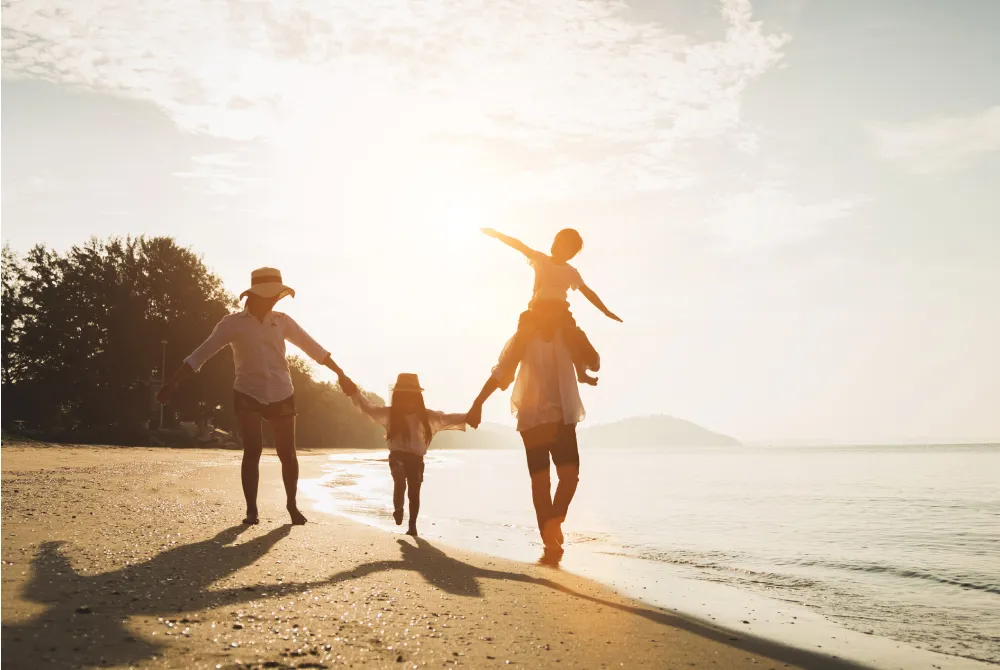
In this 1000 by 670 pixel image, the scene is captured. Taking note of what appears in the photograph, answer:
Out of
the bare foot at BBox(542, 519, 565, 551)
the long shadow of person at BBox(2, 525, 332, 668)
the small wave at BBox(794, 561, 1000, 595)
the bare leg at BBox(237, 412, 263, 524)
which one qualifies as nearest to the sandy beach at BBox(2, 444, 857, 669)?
the long shadow of person at BBox(2, 525, 332, 668)

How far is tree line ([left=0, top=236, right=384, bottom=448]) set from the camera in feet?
150

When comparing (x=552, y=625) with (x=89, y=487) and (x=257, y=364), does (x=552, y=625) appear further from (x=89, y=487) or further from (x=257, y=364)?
(x=89, y=487)

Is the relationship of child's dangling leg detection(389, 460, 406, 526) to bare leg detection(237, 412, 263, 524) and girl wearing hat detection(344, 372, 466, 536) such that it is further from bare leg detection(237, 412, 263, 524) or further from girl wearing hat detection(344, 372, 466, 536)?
bare leg detection(237, 412, 263, 524)

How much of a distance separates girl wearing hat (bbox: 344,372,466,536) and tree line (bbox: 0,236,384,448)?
133 ft

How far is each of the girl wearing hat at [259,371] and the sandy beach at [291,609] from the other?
112cm

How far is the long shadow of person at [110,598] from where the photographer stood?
2604mm

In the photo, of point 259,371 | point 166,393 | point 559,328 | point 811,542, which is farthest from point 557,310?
point 811,542

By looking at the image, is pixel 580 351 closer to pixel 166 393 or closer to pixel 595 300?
pixel 595 300

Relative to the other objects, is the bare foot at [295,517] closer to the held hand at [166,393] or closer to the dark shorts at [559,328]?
the held hand at [166,393]

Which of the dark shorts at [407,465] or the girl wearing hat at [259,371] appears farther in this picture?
the dark shorts at [407,465]

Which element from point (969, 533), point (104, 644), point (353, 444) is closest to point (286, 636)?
point (104, 644)

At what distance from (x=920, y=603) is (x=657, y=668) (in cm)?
516

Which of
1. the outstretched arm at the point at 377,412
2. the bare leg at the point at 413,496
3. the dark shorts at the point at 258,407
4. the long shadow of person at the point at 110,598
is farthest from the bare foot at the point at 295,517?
the long shadow of person at the point at 110,598

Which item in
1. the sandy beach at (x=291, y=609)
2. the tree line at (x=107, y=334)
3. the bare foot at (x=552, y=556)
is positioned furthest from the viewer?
the tree line at (x=107, y=334)
